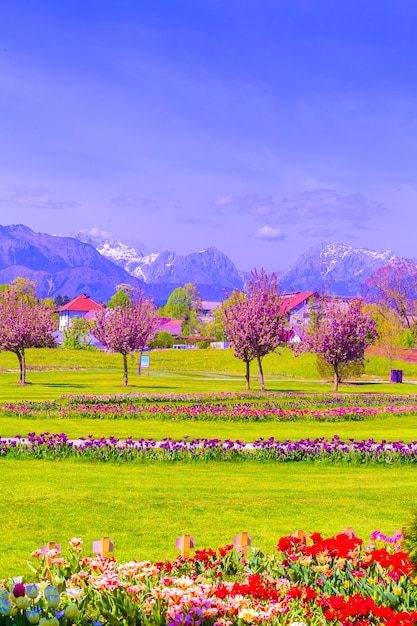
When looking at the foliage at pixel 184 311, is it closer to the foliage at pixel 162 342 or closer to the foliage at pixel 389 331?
the foliage at pixel 162 342

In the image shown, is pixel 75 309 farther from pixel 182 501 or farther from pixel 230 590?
pixel 230 590

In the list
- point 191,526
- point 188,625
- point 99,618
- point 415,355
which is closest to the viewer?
point 188,625

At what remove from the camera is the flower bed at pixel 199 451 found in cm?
1731

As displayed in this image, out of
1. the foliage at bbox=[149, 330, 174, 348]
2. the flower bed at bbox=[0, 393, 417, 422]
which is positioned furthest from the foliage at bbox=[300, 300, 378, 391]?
the foliage at bbox=[149, 330, 174, 348]

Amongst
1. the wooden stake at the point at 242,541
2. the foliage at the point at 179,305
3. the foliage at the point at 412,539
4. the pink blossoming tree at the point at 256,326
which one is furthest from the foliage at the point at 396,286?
the foliage at the point at 412,539

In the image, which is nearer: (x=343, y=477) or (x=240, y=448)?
(x=343, y=477)

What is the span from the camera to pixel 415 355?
7469cm

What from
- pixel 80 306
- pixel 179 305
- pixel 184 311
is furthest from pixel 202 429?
pixel 80 306

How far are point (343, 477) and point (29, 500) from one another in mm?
6932

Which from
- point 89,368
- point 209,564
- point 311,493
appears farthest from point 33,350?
point 209,564

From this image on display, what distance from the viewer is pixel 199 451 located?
17.7 meters

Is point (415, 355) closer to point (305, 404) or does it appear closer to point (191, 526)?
point (305, 404)

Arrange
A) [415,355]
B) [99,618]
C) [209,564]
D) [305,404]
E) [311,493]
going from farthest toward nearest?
[415,355] → [305,404] → [311,493] → [209,564] → [99,618]

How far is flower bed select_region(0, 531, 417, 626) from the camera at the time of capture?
555 centimetres
